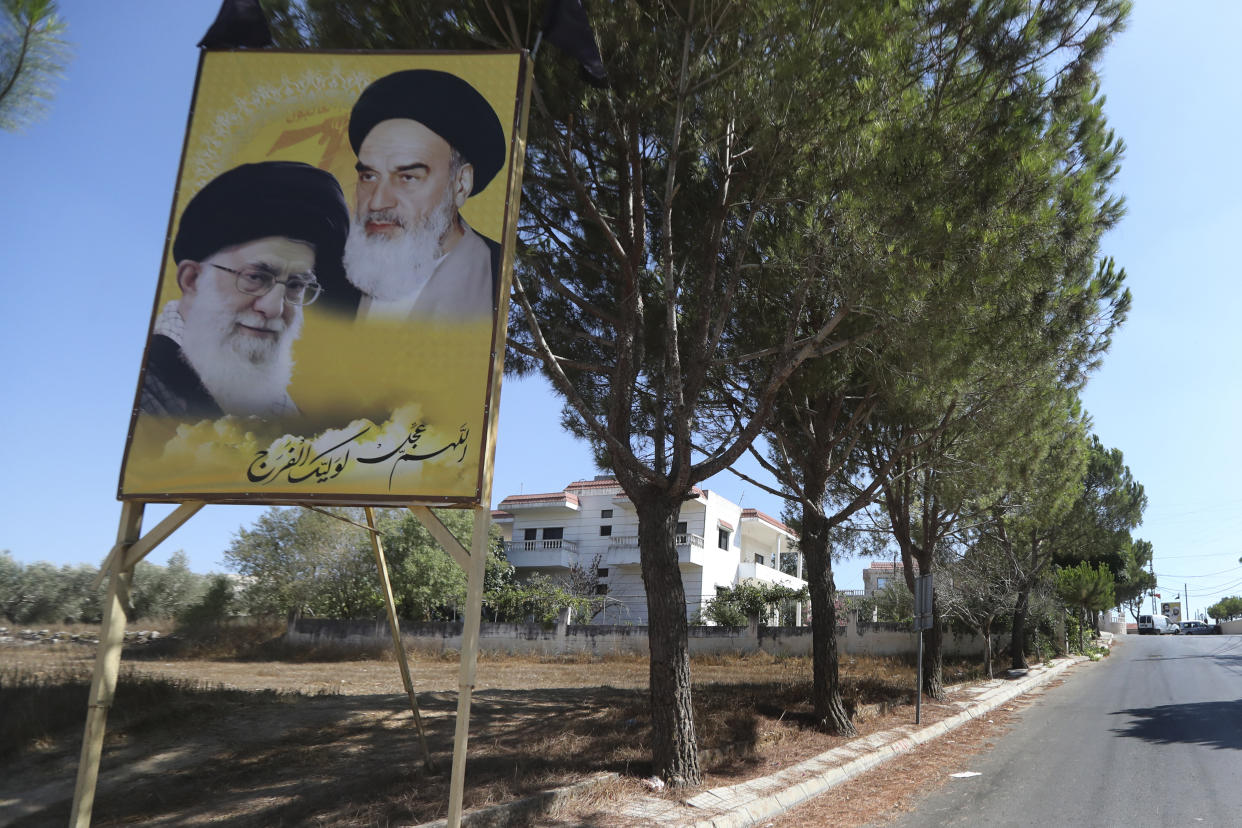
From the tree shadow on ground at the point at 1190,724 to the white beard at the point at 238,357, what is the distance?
12.3 m

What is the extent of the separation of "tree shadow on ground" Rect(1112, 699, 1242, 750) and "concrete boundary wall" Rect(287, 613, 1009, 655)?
27.7 ft

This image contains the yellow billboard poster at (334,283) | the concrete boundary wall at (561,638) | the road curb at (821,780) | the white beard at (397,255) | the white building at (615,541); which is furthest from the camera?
the white building at (615,541)

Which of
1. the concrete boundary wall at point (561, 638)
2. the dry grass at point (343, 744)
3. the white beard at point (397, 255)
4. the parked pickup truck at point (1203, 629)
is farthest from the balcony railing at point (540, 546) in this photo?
the parked pickup truck at point (1203, 629)

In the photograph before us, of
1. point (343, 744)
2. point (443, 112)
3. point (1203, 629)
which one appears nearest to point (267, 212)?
point (443, 112)

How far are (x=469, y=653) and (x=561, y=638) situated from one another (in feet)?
63.5

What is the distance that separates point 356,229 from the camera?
6.01 metres

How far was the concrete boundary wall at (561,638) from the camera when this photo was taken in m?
23.0

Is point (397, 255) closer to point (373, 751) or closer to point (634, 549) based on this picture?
point (373, 751)

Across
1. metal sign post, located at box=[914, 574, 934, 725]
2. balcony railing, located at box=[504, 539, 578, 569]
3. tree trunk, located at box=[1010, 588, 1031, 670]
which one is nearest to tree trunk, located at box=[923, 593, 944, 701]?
metal sign post, located at box=[914, 574, 934, 725]

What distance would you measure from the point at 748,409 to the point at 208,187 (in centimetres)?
790

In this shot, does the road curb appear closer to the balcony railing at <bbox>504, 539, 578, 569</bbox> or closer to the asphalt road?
the asphalt road

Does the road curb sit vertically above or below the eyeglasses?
below

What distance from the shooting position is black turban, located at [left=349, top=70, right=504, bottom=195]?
6.05m

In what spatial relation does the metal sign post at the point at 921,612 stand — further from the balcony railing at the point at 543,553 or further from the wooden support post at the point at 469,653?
the balcony railing at the point at 543,553
